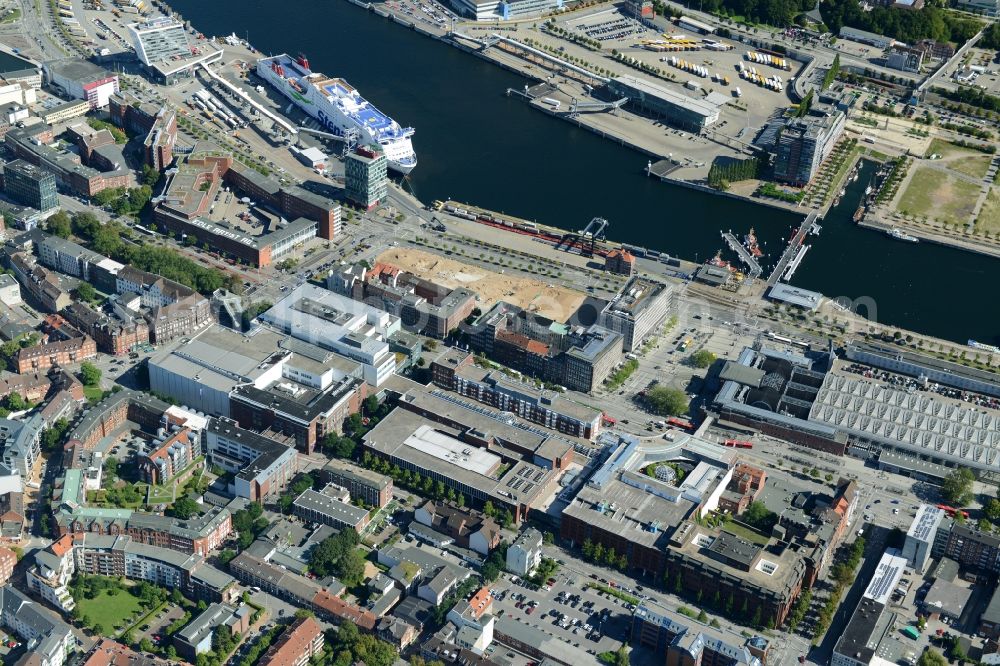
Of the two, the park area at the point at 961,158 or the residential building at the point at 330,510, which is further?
the park area at the point at 961,158

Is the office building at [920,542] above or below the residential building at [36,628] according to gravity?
above

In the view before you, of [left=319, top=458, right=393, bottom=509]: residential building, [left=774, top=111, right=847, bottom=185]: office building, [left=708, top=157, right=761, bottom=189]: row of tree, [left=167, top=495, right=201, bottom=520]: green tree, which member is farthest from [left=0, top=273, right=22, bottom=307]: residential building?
[left=774, top=111, right=847, bottom=185]: office building

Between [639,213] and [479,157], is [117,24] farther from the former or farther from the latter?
[639,213]

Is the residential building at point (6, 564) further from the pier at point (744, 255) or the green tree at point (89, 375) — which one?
the pier at point (744, 255)

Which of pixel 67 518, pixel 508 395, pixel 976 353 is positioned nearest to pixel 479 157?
pixel 508 395

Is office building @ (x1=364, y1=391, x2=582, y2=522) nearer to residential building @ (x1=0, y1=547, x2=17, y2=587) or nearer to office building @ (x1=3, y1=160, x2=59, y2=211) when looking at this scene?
residential building @ (x1=0, y1=547, x2=17, y2=587)

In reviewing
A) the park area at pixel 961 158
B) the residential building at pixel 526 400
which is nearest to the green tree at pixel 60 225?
the residential building at pixel 526 400
